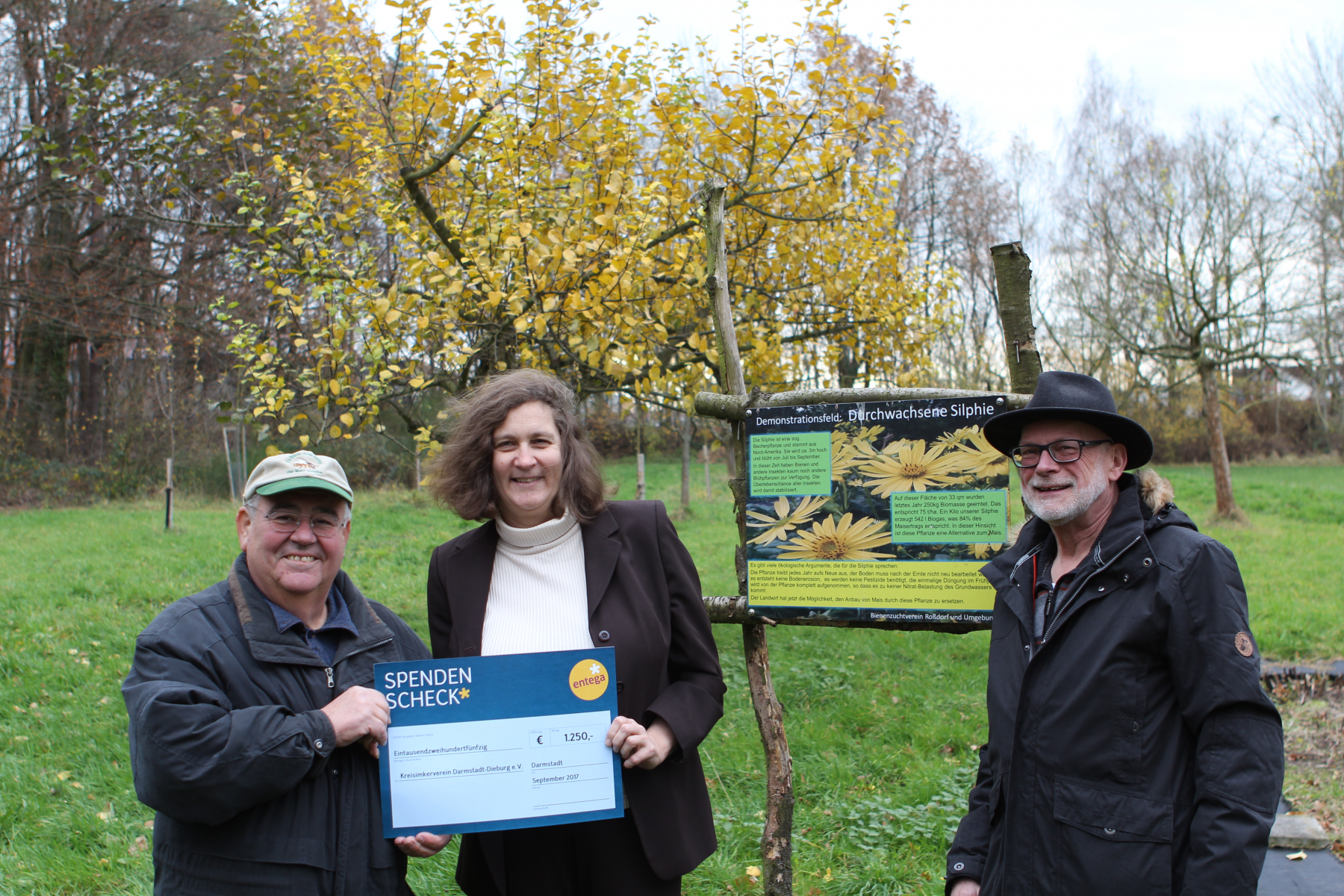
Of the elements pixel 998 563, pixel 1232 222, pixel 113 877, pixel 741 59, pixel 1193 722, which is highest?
pixel 1232 222

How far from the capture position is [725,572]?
1144cm

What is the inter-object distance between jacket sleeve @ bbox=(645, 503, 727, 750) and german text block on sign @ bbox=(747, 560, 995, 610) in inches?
27.6

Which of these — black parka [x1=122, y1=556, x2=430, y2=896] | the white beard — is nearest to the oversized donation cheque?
black parka [x1=122, y1=556, x2=430, y2=896]

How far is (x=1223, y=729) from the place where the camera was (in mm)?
1945

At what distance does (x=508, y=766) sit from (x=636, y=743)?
34 cm

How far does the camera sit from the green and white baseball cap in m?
2.31

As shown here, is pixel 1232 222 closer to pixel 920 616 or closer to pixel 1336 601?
pixel 1336 601

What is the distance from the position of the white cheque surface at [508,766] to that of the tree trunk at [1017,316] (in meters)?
1.99

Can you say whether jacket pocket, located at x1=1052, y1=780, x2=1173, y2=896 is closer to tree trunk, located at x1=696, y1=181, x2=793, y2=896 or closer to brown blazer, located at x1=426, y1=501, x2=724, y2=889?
brown blazer, located at x1=426, y1=501, x2=724, y2=889

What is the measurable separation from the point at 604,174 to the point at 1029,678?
406 centimetres

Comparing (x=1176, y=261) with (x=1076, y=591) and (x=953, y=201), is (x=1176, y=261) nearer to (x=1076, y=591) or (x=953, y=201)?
(x=953, y=201)

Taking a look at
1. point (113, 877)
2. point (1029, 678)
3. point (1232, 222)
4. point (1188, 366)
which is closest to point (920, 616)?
point (1029, 678)

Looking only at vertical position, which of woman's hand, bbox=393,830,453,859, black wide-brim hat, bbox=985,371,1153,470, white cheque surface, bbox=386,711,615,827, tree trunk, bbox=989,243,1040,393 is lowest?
woman's hand, bbox=393,830,453,859

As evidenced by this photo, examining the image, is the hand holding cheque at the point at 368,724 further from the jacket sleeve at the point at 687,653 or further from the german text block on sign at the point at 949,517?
the german text block on sign at the point at 949,517
